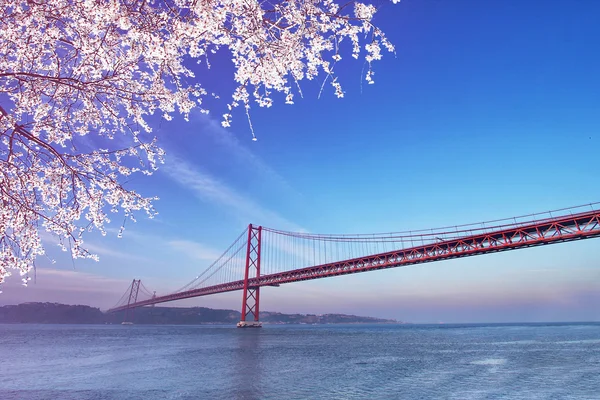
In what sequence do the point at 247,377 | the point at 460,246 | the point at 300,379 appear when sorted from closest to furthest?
the point at 300,379, the point at 247,377, the point at 460,246

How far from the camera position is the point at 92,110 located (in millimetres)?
4793

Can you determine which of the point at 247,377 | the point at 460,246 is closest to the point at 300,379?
the point at 247,377

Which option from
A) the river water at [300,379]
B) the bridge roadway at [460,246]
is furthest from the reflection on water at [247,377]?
the bridge roadway at [460,246]

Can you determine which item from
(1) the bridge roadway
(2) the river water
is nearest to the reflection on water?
(2) the river water

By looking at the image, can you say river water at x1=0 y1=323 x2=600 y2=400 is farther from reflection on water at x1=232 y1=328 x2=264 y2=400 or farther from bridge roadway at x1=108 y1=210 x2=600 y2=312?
bridge roadway at x1=108 y1=210 x2=600 y2=312

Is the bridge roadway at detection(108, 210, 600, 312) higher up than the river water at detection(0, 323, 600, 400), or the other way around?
the bridge roadway at detection(108, 210, 600, 312)

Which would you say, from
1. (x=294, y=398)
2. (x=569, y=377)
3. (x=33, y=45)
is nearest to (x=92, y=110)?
(x=33, y=45)

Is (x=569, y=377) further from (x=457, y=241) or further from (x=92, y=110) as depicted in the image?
(x=457, y=241)

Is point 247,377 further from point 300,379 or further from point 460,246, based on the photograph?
point 460,246

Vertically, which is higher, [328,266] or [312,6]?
[328,266]

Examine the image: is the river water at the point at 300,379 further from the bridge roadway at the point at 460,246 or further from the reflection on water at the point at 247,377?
the bridge roadway at the point at 460,246

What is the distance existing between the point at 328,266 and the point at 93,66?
51866 millimetres

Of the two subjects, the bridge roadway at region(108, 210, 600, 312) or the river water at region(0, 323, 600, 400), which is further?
the bridge roadway at region(108, 210, 600, 312)

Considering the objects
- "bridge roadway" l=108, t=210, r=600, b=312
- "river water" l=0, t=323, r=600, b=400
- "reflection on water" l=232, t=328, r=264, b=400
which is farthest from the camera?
"bridge roadway" l=108, t=210, r=600, b=312
